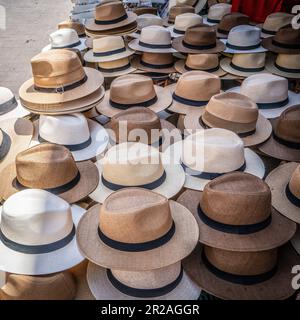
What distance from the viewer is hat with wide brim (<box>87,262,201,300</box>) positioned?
6.05 feet

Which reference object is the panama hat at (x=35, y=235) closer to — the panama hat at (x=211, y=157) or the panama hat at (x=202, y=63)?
the panama hat at (x=211, y=157)

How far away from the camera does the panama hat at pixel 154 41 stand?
3.59 meters

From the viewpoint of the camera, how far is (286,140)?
2.62 m

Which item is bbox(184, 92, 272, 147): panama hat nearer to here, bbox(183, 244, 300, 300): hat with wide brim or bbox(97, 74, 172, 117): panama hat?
bbox(97, 74, 172, 117): panama hat

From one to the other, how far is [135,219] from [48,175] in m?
0.68

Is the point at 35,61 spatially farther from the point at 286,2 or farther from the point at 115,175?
the point at 286,2

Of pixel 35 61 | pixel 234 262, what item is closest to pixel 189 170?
pixel 234 262

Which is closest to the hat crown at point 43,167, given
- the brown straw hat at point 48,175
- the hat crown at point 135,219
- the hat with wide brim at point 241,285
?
the brown straw hat at point 48,175

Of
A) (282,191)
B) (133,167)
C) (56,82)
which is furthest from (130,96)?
(282,191)

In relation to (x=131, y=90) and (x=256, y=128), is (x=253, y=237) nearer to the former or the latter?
(x=256, y=128)

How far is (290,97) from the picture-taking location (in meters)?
3.29

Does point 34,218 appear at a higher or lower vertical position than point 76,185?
higher

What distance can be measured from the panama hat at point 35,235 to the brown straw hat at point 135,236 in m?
0.13

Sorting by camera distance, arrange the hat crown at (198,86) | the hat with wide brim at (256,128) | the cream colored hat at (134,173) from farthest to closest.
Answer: the hat crown at (198,86) < the hat with wide brim at (256,128) < the cream colored hat at (134,173)
